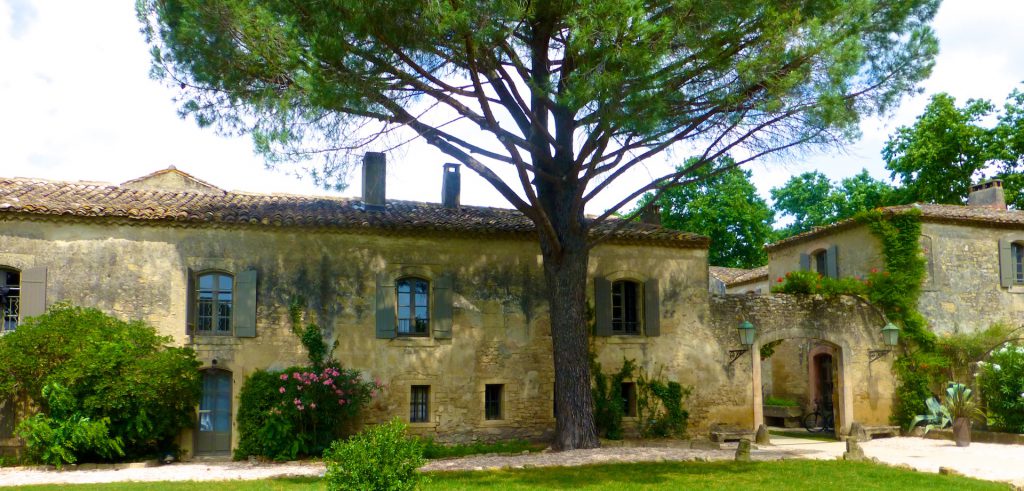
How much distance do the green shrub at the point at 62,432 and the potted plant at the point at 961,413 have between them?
49.5 ft

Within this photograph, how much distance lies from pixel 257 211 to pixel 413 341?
12.5 ft

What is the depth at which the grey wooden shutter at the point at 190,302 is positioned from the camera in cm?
1502

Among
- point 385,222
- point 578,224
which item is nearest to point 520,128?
point 578,224

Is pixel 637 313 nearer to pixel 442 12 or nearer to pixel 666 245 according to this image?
pixel 666 245

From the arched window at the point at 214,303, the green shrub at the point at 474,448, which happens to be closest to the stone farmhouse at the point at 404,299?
the arched window at the point at 214,303

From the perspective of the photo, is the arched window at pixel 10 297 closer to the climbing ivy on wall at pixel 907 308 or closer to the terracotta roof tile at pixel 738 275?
the climbing ivy on wall at pixel 907 308

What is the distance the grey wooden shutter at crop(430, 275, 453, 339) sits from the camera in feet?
54.0

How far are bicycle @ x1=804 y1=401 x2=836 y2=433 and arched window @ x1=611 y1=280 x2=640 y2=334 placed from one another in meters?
6.14

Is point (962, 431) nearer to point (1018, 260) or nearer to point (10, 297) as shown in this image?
point (1018, 260)

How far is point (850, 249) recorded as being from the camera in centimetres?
2064

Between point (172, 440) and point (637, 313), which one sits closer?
point (172, 440)

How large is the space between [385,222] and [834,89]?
828cm

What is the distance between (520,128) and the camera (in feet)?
48.5

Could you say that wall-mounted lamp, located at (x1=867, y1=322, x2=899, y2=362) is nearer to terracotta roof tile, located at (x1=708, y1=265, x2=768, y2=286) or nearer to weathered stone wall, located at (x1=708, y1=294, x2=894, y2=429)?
weathered stone wall, located at (x1=708, y1=294, x2=894, y2=429)
